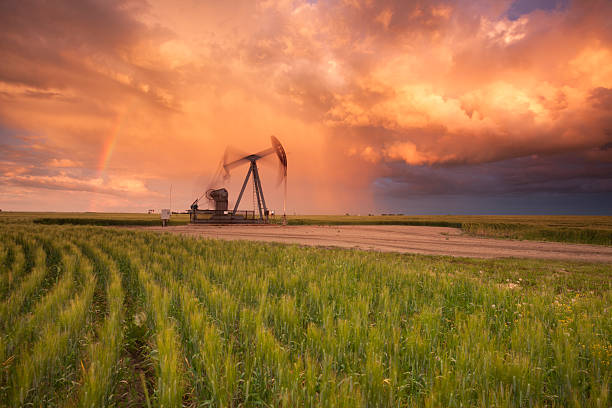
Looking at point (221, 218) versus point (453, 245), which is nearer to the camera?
point (453, 245)

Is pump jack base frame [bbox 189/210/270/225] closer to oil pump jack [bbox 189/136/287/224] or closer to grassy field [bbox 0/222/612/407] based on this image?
oil pump jack [bbox 189/136/287/224]

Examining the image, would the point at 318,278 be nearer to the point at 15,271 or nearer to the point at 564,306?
the point at 564,306

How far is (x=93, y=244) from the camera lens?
1578 centimetres

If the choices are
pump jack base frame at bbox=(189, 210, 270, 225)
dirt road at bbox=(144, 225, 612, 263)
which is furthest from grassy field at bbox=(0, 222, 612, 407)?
pump jack base frame at bbox=(189, 210, 270, 225)

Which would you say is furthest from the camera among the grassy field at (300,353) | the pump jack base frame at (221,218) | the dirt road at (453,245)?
the pump jack base frame at (221,218)

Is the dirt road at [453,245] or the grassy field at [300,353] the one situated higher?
the grassy field at [300,353]

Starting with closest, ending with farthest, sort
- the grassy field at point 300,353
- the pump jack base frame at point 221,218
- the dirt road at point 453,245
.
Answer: the grassy field at point 300,353, the dirt road at point 453,245, the pump jack base frame at point 221,218

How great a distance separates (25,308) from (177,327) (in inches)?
166

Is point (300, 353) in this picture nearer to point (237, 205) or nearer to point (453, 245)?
point (453, 245)

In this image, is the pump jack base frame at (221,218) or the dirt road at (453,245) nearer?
the dirt road at (453,245)

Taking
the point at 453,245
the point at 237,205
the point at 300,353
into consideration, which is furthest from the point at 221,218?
the point at 300,353

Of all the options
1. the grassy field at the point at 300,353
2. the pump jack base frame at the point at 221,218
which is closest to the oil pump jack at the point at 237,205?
the pump jack base frame at the point at 221,218

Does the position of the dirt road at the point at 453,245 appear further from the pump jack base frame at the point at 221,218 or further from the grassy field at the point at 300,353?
the pump jack base frame at the point at 221,218

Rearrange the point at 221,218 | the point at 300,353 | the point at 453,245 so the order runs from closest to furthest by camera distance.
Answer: the point at 300,353, the point at 453,245, the point at 221,218
